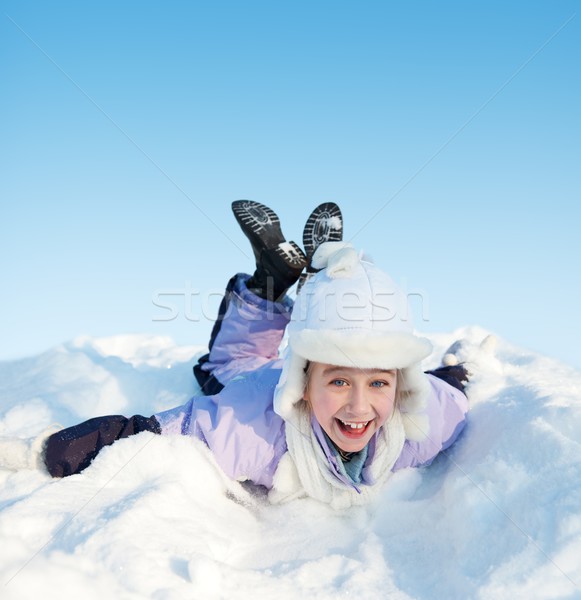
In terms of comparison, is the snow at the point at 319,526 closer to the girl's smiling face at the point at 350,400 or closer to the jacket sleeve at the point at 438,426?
the jacket sleeve at the point at 438,426

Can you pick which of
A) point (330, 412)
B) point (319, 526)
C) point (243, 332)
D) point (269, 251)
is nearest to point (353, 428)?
point (330, 412)

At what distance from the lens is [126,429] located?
6.71ft

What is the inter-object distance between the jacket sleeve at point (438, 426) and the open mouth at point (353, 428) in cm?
24

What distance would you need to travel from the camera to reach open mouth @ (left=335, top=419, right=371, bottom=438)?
6.48ft

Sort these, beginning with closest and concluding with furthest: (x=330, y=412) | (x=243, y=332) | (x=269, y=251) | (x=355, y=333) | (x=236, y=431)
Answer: (x=355, y=333), (x=330, y=412), (x=236, y=431), (x=269, y=251), (x=243, y=332)

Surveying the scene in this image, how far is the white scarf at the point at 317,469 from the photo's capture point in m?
2.00

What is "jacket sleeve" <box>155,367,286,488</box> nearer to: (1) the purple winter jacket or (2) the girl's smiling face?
(1) the purple winter jacket

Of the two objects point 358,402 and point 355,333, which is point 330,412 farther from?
point 355,333

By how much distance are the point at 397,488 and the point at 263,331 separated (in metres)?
1.38

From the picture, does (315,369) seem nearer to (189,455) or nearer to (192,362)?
(189,455)

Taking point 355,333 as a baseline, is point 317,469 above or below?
below

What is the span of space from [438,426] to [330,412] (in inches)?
19.7

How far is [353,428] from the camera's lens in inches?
78.2

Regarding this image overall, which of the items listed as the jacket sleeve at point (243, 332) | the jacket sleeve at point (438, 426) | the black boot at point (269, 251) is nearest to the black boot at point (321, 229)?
the black boot at point (269, 251)
